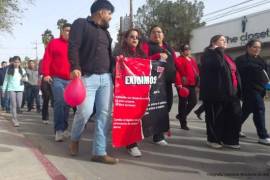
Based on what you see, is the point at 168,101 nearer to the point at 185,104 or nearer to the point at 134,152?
the point at 134,152

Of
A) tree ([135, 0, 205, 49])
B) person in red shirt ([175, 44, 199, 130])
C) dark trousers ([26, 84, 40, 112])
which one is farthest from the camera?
tree ([135, 0, 205, 49])

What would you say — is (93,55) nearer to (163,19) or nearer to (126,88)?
(126,88)

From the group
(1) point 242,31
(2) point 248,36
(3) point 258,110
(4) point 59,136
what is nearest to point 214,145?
(3) point 258,110

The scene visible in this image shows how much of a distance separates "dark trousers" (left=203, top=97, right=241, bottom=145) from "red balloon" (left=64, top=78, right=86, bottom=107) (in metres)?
2.45

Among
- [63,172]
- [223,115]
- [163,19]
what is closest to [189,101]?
[223,115]

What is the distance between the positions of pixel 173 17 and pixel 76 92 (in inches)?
1636

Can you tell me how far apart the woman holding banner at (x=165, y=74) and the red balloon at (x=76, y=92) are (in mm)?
1278

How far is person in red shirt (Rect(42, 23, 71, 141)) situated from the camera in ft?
24.2

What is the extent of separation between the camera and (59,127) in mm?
7422

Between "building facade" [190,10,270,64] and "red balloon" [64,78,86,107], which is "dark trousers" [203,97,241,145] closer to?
"red balloon" [64,78,86,107]

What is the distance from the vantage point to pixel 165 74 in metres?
6.67

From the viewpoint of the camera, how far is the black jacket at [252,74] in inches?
293

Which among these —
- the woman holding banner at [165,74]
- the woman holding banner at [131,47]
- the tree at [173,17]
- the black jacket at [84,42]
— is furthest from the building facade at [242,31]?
the black jacket at [84,42]

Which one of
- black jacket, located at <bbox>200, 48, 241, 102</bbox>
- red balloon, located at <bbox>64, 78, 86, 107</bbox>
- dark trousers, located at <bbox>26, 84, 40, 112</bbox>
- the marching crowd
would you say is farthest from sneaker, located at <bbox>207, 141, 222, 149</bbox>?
dark trousers, located at <bbox>26, 84, 40, 112</bbox>
